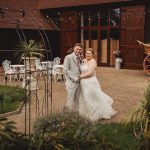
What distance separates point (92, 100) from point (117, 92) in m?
4.47

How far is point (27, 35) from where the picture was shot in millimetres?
22859

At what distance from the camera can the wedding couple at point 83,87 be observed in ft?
26.3

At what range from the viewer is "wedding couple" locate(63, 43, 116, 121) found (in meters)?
8.01

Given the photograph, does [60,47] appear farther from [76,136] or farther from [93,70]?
[76,136]

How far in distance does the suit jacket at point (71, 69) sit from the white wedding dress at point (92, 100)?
0.18 metres

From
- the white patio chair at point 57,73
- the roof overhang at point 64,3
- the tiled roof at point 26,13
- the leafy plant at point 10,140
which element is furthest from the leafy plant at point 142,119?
the tiled roof at point 26,13

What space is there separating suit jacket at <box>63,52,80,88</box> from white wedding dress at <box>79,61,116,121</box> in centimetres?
18

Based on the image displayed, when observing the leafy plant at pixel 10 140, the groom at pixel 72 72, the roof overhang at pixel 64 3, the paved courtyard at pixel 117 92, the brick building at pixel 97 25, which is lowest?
the paved courtyard at pixel 117 92

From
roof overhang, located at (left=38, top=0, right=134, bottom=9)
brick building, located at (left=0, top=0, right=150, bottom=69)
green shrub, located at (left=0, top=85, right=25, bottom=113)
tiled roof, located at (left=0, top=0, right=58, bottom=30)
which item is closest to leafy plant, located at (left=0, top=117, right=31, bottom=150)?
green shrub, located at (left=0, top=85, right=25, bottom=113)

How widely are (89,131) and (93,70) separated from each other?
289cm

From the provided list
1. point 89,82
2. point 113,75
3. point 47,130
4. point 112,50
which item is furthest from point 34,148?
point 112,50

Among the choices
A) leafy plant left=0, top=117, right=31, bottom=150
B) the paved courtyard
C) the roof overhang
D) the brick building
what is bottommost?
the paved courtyard

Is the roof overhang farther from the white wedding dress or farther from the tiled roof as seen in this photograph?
the white wedding dress

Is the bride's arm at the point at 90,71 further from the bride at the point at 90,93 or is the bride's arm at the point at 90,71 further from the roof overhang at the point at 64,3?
the roof overhang at the point at 64,3
